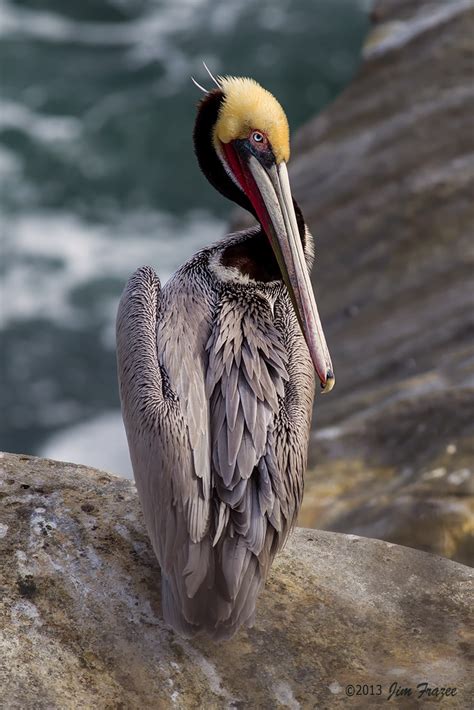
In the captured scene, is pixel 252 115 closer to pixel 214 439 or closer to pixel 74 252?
pixel 214 439

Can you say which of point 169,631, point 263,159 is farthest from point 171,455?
point 263,159

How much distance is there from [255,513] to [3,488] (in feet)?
3.76

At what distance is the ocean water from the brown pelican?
6.16 m

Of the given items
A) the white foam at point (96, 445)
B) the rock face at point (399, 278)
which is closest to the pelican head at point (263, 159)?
→ the rock face at point (399, 278)

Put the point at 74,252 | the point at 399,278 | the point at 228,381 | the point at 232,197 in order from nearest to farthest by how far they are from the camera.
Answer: the point at 228,381 < the point at 232,197 < the point at 399,278 < the point at 74,252

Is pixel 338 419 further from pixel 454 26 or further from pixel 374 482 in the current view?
pixel 454 26

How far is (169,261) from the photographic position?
12672 mm

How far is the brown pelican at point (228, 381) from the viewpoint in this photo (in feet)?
12.5

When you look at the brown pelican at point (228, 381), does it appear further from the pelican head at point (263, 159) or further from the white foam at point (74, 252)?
the white foam at point (74, 252)

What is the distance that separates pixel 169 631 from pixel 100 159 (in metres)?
10.5

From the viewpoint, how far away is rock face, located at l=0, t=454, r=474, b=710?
3645 mm

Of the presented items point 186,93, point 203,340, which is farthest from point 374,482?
point 186,93

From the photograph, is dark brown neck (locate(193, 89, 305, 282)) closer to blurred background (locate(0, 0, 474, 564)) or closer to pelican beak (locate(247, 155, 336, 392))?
pelican beak (locate(247, 155, 336, 392))

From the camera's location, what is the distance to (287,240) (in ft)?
14.3
